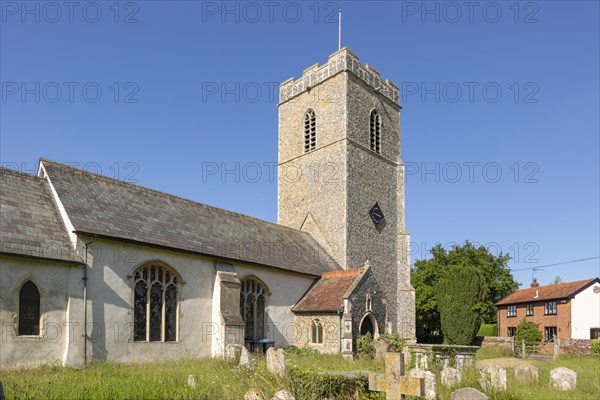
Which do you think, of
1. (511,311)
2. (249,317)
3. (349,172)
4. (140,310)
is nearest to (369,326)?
(249,317)

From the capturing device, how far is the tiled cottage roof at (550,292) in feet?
130

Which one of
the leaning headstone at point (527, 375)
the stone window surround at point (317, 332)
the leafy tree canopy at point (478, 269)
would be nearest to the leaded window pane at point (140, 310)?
the stone window surround at point (317, 332)

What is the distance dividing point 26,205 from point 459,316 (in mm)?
27869

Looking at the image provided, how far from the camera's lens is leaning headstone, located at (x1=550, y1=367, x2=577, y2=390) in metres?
11.1

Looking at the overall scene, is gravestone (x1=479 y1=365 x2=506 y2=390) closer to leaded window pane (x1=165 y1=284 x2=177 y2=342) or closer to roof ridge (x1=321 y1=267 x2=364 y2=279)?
leaded window pane (x1=165 y1=284 x2=177 y2=342)

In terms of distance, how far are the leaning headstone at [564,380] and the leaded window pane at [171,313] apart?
41.7 feet

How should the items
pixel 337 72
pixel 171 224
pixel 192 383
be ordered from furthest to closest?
pixel 337 72 → pixel 171 224 → pixel 192 383

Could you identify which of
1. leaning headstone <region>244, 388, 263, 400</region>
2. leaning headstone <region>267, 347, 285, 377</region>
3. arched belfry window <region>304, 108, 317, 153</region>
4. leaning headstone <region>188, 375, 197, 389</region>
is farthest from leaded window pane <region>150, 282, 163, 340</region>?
arched belfry window <region>304, 108, 317, 153</region>

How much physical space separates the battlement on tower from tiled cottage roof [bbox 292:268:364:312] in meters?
12.5

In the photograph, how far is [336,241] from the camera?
28.2m

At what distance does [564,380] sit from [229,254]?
43.9ft

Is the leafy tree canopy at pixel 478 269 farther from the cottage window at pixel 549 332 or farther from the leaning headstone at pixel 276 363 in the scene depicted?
the leaning headstone at pixel 276 363

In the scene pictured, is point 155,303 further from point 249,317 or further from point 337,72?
point 337,72

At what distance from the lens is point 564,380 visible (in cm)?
1115
